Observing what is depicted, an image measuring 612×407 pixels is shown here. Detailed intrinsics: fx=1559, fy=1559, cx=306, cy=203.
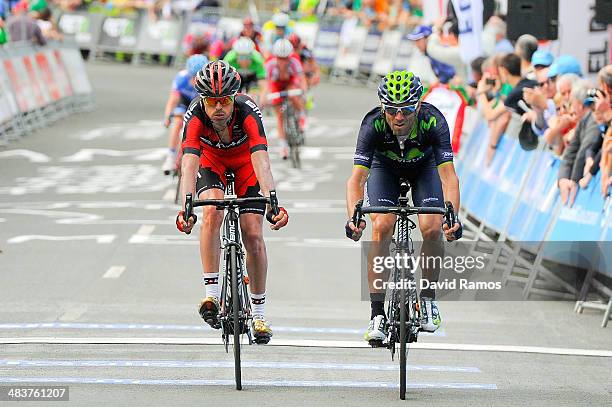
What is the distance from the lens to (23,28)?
97.2 ft

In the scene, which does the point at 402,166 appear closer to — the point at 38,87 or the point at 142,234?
the point at 142,234

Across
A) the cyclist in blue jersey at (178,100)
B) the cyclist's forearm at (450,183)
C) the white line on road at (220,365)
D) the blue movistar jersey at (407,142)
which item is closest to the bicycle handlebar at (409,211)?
the cyclist's forearm at (450,183)

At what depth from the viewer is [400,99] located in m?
9.53

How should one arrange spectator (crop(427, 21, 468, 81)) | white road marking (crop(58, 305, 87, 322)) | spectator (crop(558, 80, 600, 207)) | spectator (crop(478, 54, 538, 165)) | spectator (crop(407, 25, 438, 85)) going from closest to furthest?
white road marking (crop(58, 305, 87, 322)) → spectator (crop(558, 80, 600, 207)) → spectator (crop(478, 54, 538, 165)) → spectator (crop(407, 25, 438, 85)) → spectator (crop(427, 21, 468, 81))

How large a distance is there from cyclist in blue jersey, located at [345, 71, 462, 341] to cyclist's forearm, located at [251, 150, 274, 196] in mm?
509

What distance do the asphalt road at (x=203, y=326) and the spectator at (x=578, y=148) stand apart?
1.02 m

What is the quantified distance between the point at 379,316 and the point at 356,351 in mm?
1422

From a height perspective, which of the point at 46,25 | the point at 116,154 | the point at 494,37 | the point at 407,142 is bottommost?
the point at 116,154

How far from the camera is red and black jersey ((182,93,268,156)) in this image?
390 inches

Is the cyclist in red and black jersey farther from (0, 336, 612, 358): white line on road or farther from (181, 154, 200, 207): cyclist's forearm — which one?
(0, 336, 612, 358): white line on road

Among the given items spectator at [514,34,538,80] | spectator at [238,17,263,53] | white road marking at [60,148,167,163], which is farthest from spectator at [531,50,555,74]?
spectator at [238,17,263,53]

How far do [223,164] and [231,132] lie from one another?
269 millimetres

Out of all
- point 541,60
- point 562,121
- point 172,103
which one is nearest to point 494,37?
point 541,60

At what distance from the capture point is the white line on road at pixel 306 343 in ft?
36.5
